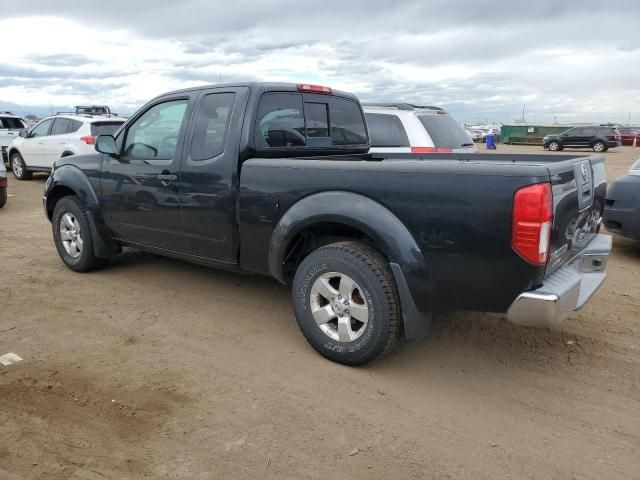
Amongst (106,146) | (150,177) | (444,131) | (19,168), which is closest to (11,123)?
(19,168)

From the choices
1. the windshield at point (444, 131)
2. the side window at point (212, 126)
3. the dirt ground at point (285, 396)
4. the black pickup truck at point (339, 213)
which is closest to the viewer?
the dirt ground at point (285, 396)

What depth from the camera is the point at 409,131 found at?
7.72 m

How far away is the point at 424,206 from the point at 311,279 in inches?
37.8

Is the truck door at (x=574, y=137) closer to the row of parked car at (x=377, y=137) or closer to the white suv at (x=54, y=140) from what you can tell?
the row of parked car at (x=377, y=137)

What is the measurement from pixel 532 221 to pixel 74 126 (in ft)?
40.3

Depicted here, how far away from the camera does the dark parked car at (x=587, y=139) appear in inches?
1321

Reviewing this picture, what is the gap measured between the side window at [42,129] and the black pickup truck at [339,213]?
30.9 feet

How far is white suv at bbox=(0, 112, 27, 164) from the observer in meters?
15.8

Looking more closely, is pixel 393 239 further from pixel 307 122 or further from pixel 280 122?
A: pixel 307 122

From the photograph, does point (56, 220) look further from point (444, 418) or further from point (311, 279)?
point (444, 418)

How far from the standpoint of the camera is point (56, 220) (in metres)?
5.83

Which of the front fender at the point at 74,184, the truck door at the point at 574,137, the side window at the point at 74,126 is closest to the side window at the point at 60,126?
the side window at the point at 74,126

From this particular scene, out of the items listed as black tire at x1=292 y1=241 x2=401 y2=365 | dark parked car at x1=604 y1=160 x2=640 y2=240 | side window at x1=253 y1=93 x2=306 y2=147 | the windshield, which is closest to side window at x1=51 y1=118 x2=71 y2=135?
the windshield

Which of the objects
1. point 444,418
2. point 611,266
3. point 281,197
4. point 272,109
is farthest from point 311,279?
point 611,266
